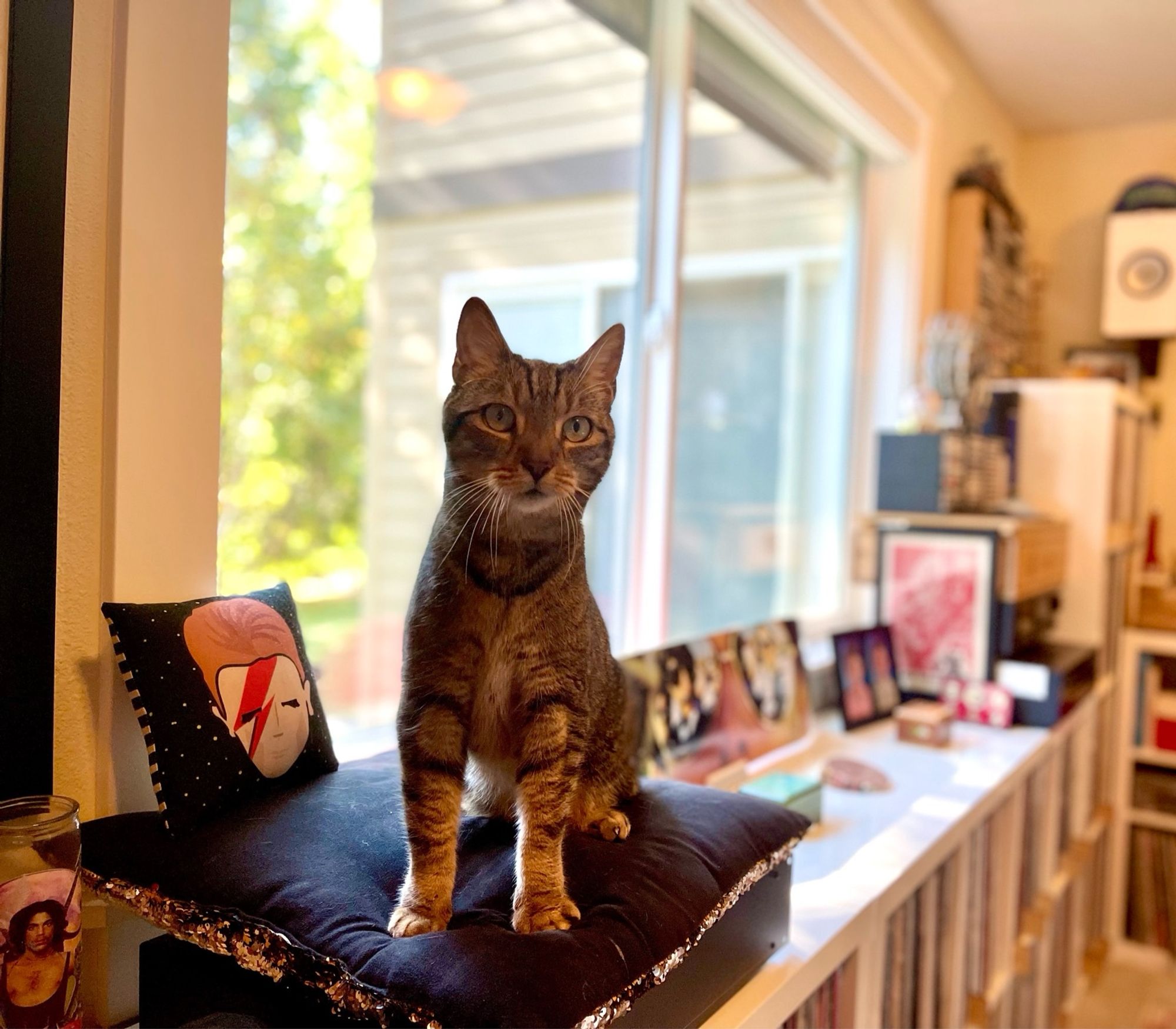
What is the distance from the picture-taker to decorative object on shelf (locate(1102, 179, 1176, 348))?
114 inches

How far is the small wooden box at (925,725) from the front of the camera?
182 centimetres

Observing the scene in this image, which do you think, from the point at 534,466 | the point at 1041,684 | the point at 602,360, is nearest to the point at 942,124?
the point at 1041,684

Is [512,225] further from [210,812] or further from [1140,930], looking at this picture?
[1140,930]

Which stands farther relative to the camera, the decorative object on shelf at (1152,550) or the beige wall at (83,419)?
the decorative object on shelf at (1152,550)

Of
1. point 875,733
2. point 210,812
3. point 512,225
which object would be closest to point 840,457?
point 875,733

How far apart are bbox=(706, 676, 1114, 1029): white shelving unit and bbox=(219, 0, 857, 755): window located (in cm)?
59

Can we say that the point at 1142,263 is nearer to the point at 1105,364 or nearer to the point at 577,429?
the point at 1105,364

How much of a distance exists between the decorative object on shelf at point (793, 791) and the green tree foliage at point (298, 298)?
1.68 metres

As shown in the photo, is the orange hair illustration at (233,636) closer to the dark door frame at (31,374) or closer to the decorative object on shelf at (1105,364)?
the dark door frame at (31,374)

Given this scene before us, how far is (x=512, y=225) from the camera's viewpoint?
103 inches

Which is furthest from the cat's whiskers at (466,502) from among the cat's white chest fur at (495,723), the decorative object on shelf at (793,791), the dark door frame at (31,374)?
the decorative object on shelf at (793,791)

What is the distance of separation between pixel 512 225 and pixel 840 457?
1.15 meters

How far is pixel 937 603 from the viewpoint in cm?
210

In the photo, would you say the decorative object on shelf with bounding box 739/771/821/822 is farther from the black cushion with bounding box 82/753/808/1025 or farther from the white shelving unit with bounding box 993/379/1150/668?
the white shelving unit with bounding box 993/379/1150/668
